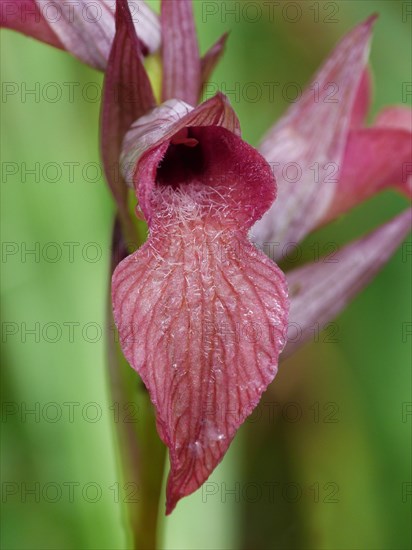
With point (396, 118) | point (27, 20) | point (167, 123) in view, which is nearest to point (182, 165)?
point (167, 123)

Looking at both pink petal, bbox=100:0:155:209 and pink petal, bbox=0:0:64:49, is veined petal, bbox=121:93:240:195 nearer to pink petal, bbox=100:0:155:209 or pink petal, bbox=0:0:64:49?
pink petal, bbox=100:0:155:209

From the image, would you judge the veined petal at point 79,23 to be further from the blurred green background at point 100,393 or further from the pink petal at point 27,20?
the blurred green background at point 100,393

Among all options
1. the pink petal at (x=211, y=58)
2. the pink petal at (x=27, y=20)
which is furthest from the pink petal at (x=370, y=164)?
the pink petal at (x=27, y=20)

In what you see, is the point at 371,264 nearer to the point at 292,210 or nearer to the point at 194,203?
the point at 292,210

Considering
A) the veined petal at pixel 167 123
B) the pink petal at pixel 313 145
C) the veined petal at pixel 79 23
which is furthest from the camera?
the pink petal at pixel 313 145

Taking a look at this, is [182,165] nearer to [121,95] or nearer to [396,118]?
[121,95]

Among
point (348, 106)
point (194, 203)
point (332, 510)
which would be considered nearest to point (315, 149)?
point (348, 106)
